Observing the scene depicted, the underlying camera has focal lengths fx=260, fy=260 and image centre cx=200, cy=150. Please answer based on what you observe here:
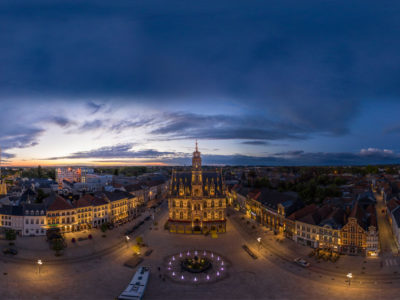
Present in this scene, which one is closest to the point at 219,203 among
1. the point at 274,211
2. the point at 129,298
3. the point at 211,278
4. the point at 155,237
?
the point at 274,211

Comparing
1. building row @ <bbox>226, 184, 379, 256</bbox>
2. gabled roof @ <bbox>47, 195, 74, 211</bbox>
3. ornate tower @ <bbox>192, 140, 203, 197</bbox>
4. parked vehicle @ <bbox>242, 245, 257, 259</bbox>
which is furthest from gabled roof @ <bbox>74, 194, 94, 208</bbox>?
building row @ <bbox>226, 184, 379, 256</bbox>

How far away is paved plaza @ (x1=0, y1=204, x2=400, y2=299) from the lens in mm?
52594

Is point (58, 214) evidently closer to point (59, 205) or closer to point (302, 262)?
point (59, 205)

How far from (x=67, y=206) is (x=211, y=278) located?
194 feet

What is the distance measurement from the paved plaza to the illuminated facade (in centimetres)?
1179

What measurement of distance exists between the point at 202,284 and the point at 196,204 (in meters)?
39.7

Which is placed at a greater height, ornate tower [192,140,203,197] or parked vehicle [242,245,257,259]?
ornate tower [192,140,203,197]

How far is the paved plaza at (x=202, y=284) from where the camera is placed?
173 feet

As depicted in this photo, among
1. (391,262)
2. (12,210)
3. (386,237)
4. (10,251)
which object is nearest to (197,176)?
(10,251)

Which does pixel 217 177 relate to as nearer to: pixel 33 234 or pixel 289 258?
pixel 289 258

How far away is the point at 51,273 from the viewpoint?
6022cm

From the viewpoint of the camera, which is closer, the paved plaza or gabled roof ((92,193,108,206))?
the paved plaza

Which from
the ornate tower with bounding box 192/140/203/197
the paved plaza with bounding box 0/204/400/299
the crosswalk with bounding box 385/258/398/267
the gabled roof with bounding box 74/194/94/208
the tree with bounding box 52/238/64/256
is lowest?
the paved plaza with bounding box 0/204/400/299

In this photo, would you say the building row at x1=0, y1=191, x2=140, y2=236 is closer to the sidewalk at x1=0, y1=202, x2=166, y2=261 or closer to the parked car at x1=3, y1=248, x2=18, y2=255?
the sidewalk at x1=0, y1=202, x2=166, y2=261
